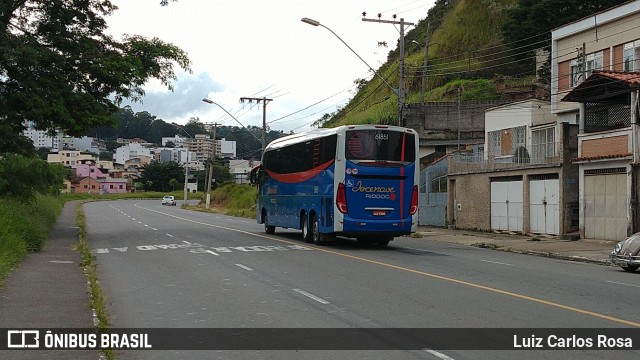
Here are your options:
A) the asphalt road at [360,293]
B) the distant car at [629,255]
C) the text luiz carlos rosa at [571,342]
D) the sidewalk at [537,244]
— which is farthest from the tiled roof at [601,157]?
the text luiz carlos rosa at [571,342]

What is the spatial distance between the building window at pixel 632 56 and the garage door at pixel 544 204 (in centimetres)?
659

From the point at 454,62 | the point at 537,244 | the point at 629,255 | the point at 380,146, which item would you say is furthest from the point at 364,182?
the point at 454,62

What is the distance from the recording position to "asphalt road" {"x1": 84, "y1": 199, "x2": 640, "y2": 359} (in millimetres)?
9594

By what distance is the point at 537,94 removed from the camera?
50562 mm

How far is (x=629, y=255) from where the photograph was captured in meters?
17.2

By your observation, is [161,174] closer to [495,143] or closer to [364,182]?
[495,143]

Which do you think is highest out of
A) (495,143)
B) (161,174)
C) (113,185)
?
(161,174)

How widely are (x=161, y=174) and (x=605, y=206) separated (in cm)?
12607

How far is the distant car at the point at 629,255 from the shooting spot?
1711 centimetres

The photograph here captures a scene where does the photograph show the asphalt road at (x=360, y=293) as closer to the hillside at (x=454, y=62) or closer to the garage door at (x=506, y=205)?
the garage door at (x=506, y=205)

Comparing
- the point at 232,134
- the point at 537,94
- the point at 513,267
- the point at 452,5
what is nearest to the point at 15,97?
the point at 513,267

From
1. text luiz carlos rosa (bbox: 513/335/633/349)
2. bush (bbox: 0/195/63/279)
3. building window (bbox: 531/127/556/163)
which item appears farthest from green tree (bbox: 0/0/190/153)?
text luiz carlos rosa (bbox: 513/335/633/349)

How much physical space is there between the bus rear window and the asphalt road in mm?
2990

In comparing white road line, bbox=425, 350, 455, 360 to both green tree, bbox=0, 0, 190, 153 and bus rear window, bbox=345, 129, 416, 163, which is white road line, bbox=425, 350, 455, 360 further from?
green tree, bbox=0, 0, 190, 153
